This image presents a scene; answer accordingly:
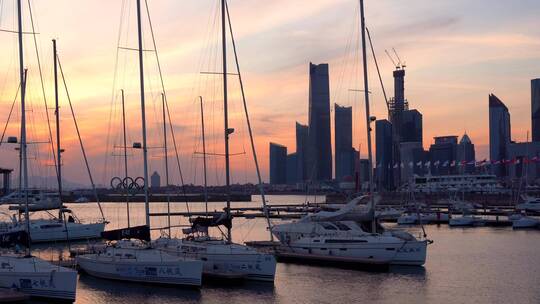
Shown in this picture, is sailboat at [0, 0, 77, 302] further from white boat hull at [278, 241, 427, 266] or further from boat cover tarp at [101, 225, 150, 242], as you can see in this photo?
white boat hull at [278, 241, 427, 266]

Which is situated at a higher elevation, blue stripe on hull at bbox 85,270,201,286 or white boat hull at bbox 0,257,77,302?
white boat hull at bbox 0,257,77,302

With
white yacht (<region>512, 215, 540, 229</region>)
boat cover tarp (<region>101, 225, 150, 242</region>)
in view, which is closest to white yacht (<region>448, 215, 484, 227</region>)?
white yacht (<region>512, 215, 540, 229</region>)

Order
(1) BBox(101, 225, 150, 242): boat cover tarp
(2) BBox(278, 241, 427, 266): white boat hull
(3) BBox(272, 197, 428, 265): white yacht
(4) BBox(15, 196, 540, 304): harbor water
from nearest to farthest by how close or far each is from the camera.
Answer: (4) BBox(15, 196, 540, 304): harbor water → (1) BBox(101, 225, 150, 242): boat cover tarp → (2) BBox(278, 241, 427, 266): white boat hull → (3) BBox(272, 197, 428, 265): white yacht

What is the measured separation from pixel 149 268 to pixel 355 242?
14.4 metres

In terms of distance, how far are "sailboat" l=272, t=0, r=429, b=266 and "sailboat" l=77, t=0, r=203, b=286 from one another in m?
12.1

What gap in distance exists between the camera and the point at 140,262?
116 ft

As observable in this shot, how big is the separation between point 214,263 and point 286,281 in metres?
4.24

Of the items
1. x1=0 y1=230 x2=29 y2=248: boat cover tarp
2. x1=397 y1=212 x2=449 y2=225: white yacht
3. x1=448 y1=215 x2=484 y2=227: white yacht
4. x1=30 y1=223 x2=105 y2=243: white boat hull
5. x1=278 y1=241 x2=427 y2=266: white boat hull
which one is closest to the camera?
x1=0 y1=230 x2=29 y2=248: boat cover tarp

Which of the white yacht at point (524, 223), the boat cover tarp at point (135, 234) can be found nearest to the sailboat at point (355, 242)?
the boat cover tarp at point (135, 234)

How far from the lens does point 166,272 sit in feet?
113

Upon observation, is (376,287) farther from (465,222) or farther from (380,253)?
Answer: (465,222)

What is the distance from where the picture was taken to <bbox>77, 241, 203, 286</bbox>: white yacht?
34.2 m

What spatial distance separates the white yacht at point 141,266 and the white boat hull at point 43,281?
520cm

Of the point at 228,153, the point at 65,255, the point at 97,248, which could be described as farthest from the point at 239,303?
the point at 65,255
